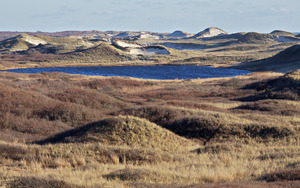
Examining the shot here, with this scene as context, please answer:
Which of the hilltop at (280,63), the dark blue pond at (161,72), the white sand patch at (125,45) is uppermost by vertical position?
the white sand patch at (125,45)

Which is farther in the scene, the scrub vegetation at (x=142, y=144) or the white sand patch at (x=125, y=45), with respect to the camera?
the white sand patch at (x=125, y=45)

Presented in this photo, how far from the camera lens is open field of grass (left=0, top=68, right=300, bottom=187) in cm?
1001

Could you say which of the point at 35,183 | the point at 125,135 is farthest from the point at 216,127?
the point at 35,183

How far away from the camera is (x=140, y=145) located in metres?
16.8

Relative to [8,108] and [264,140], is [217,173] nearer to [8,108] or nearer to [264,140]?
[264,140]

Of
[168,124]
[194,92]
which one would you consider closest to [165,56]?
[194,92]

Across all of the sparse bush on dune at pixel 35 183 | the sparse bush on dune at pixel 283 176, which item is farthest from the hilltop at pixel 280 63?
the sparse bush on dune at pixel 35 183

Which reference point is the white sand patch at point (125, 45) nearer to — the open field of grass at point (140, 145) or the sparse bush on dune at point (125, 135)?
the open field of grass at point (140, 145)

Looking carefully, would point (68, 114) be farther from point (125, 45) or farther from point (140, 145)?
point (125, 45)

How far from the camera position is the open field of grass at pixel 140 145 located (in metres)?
10.0

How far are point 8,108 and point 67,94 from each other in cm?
738

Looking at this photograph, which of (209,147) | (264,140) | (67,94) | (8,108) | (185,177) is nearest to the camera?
(185,177)

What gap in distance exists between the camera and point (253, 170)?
37.0ft

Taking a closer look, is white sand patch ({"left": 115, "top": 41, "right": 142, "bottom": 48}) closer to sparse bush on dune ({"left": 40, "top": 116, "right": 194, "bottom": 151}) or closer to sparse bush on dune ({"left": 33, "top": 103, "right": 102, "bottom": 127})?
sparse bush on dune ({"left": 33, "top": 103, "right": 102, "bottom": 127})
